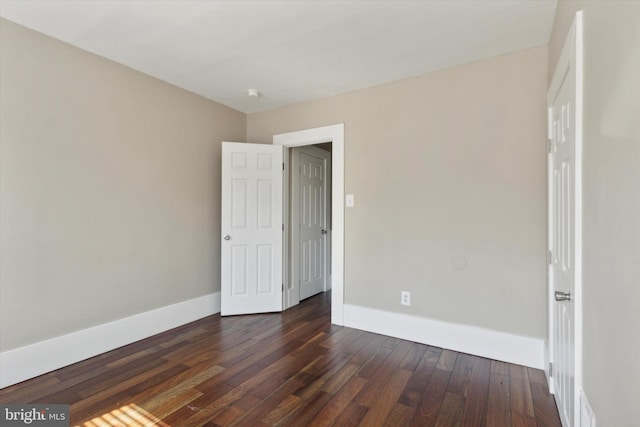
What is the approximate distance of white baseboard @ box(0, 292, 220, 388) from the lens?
2.10 metres

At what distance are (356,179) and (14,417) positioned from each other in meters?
3.02

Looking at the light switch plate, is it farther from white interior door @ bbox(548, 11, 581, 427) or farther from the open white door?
white interior door @ bbox(548, 11, 581, 427)

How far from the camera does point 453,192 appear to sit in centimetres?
266

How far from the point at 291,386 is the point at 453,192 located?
6.67 feet

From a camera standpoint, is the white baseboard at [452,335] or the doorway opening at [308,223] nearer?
the white baseboard at [452,335]

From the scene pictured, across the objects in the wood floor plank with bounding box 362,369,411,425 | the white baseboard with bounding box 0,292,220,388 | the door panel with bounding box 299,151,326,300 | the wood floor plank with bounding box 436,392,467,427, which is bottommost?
the wood floor plank with bounding box 436,392,467,427

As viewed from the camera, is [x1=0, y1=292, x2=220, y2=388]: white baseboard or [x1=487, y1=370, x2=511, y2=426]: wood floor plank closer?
[x1=487, y1=370, x2=511, y2=426]: wood floor plank

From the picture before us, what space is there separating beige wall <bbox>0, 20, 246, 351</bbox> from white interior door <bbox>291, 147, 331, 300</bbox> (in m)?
1.09

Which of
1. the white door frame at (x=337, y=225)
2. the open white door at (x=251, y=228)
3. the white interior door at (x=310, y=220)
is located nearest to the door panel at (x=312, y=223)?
the white interior door at (x=310, y=220)

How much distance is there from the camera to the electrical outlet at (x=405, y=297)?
9.41 feet

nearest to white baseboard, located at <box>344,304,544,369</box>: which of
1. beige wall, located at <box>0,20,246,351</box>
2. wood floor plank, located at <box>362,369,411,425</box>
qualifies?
wood floor plank, located at <box>362,369,411,425</box>
